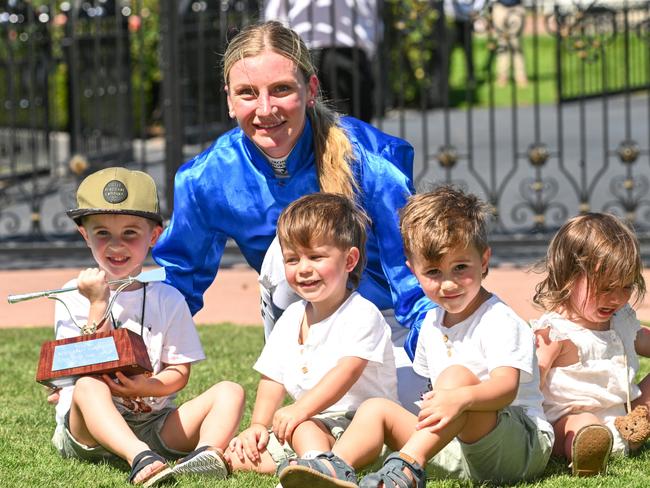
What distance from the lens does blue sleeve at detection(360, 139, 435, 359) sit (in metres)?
3.95

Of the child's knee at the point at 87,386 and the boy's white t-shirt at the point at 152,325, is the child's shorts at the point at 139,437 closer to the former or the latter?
the boy's white t-shirt at the point at 152,325

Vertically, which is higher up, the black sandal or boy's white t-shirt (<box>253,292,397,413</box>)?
boy's white t-shirt (<box>253,292,397,413</box>)

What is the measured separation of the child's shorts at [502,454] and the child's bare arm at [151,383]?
0.74 metres

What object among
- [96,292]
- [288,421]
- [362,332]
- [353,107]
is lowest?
[288,421]

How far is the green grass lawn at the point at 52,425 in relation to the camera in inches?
140

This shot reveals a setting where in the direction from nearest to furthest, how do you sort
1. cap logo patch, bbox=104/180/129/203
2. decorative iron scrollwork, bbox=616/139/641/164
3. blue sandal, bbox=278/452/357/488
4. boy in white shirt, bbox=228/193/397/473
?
blue sandal, bbox=278/452/357/488 → boy in white shirt, bbox=228/193/397/473 → cap logo patch, bbox=104/180/129/203 → decorative iron scrollwork, bbox=616/139/641/164

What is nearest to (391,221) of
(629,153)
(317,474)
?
(317,474)

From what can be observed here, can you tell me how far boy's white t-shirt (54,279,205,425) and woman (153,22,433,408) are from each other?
13.2 inches

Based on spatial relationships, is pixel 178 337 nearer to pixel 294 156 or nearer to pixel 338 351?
pixel 338 351

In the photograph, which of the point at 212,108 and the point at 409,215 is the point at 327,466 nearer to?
the point at 409,215

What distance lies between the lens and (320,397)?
3.47 m

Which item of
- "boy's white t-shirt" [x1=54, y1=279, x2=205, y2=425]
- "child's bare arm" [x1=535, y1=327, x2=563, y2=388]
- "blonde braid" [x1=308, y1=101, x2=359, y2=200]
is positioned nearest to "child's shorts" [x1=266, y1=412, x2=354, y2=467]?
"boy's white t-shirt" [x1=54, y1=279, x2=205, y2=425]

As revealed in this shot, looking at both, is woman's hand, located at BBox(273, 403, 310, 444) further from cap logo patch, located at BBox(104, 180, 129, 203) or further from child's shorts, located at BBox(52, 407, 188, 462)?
cap logo patch, located at BBox(104, 180, 129, 203)

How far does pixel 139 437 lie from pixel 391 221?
0.97 metres
